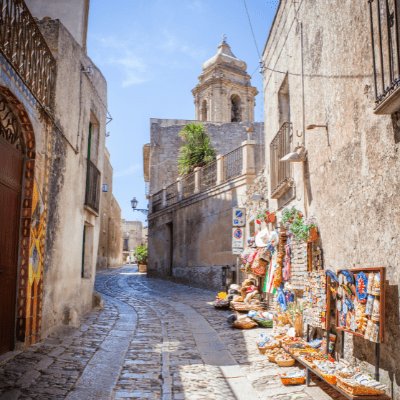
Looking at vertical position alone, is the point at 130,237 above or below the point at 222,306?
above

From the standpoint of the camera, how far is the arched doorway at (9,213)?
17.3ft

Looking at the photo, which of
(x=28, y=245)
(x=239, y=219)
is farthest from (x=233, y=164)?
(x=28, y=245)

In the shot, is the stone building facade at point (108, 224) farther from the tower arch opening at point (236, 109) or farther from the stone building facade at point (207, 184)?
the tower arch opening at point (236, 109)

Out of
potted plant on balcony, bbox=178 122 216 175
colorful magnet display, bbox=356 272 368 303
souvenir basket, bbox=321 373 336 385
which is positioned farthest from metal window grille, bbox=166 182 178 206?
souvenir basket, bbox=321 373 336 385

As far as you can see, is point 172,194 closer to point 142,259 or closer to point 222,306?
point 142,259

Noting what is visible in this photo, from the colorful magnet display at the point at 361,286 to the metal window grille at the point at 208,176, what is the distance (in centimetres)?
1269

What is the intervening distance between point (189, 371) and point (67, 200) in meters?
4.02

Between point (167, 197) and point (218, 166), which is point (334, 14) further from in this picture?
point (167, 197)

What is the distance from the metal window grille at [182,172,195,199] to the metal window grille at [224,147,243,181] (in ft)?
9.41

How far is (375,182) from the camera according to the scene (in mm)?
4070

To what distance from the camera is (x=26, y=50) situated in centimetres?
571

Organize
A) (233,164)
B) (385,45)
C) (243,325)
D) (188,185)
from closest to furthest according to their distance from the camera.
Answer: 1. (385,45)
2. (243,325)
3. (233,164)
4. (188,185)

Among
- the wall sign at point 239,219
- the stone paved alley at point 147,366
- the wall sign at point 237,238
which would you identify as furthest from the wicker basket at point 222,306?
the wall sign at point 239,219

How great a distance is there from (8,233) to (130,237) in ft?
177
